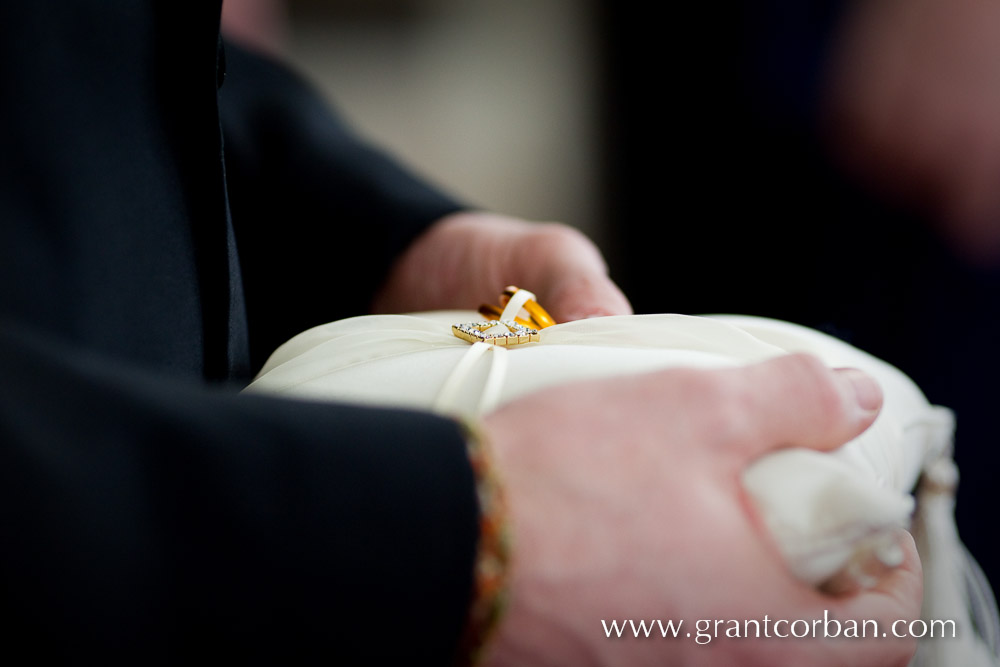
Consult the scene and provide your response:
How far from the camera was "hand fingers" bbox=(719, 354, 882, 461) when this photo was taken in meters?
0.31

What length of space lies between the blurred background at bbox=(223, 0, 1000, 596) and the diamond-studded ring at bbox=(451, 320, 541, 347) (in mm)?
372

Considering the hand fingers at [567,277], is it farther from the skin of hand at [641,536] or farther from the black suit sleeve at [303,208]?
the skin of hand at [641,536]

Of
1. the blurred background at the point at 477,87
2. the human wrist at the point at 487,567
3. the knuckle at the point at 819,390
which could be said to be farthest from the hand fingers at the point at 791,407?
the blurred background at the point at 477,87

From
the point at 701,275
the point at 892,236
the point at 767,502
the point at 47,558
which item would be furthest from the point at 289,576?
the point at 701,275

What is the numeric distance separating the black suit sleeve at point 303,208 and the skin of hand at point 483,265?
0.06 feet

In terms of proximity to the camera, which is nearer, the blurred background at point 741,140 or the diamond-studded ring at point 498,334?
the diamond-studded ring at point 498,334

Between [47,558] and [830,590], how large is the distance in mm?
290

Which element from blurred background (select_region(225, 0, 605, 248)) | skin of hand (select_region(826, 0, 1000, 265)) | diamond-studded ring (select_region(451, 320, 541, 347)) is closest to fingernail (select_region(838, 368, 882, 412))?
diamond-studded ring (select_region(451, 320, 541, 347))

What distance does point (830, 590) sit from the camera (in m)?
0.31

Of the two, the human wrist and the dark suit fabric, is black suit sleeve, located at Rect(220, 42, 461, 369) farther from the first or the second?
the human wrist

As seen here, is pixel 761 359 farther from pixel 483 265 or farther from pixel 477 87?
pixel 477 87

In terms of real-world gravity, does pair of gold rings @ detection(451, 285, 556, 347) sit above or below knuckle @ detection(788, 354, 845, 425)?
below

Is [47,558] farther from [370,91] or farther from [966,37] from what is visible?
[370,91]

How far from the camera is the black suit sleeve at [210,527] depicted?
0.24 metres
